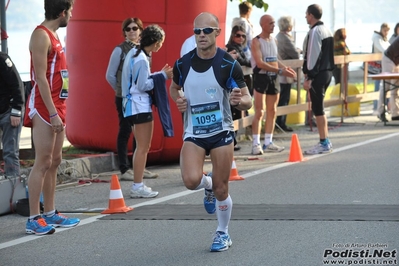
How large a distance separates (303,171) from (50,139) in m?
4.51

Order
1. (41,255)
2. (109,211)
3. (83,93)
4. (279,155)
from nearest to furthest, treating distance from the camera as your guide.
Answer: (41,255)
(109,211)
(83,93)
(279,155)

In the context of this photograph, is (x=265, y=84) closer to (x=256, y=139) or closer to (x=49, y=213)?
(x=256, y=139)

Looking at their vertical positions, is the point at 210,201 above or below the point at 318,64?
below

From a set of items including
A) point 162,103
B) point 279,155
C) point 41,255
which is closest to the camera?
point 41,255

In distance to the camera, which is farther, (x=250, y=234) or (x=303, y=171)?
(x=303, y=171)

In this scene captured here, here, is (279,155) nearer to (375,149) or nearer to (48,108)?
(375,149)

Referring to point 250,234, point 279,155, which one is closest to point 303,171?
point 279,155

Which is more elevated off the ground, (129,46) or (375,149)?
(129,46)

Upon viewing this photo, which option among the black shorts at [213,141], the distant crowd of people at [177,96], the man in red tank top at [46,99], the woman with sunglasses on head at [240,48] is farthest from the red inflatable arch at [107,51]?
the black shorts at [213,141]

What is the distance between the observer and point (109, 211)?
29.6 ft

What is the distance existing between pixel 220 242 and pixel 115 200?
217 cm

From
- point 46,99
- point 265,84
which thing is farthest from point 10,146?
point 265,84

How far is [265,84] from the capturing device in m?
13.7

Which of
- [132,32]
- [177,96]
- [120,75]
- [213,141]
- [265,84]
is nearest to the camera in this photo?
[213,141]
